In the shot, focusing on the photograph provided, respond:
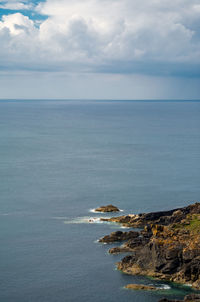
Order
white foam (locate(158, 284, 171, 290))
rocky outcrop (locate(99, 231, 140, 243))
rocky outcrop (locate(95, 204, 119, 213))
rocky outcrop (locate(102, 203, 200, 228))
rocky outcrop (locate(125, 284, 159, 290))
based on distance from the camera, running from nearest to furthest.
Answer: rocky outcrop (locate(125, 284, 159, 290))
white foam (locate(158, 284, 171, 290))
rocky outcrop (locate(99, 231, 140, 243))
rocky outcrop (locate(102, 203, 200, 228))
rocky outcrop (locate(95, 204, 119, 213))

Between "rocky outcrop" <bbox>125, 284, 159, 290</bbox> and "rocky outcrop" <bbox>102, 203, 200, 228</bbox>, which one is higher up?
"rocky outcrop" <bbox>102, 203, 200, 228</bbox>

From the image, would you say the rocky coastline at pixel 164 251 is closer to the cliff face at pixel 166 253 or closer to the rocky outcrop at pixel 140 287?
the cliff face at pixel 166 253

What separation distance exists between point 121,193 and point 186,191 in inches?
740

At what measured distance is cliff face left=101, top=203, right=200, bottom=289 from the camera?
8219cm

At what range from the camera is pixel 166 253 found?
279 feet

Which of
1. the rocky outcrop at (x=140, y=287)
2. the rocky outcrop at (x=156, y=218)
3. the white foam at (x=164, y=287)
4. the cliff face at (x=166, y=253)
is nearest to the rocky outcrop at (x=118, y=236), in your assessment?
the cliff face at (x=166, y=253)

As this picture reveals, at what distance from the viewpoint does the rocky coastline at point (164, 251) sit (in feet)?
270

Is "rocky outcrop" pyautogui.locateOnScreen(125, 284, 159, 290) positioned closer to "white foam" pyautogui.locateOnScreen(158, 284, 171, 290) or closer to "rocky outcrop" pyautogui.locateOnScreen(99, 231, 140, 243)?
"white foam" pyautogui.locateOnScreen(158, 284, 171, 290)

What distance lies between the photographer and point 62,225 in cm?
11088

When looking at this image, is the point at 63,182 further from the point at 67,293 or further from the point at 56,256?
the point at 67,293

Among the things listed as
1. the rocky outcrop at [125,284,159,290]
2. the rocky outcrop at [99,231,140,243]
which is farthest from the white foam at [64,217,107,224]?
the rocky outcrop at [125,284,159,290]

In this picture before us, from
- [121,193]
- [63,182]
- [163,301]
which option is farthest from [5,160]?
[163,301]

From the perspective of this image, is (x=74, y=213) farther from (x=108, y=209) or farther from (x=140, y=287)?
(x=140, y=287)

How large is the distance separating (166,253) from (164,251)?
2.34 feet
